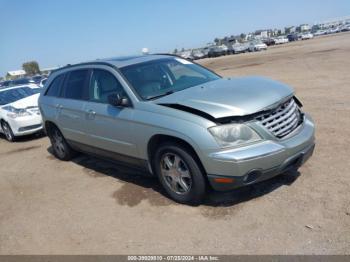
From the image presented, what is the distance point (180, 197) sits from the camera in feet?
14.7

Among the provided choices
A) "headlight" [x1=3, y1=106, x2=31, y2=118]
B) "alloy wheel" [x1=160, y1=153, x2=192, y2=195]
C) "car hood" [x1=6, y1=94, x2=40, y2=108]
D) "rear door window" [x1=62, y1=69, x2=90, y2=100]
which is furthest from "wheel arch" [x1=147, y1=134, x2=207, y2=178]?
"car hood" [x1=6, y1=94, x2=40, y2=108]

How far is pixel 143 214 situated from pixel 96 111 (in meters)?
1.80

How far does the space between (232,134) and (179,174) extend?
0.92 meters

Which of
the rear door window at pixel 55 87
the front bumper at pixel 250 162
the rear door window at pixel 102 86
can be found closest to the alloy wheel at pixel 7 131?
the rear door window at pixel 55 87

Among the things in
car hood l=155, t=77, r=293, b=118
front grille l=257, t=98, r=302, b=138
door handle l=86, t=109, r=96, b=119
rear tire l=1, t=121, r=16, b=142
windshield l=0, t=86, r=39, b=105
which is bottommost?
rear tire l=1, t=121, r=16, b=142

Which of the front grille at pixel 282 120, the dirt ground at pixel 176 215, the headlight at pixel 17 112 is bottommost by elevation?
the dirt ground at pixel 176 215

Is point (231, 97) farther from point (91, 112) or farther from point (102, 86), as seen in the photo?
point (91, 112)

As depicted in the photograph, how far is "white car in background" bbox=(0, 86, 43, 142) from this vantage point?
9.82 meters

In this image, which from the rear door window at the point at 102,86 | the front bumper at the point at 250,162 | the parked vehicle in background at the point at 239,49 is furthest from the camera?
the parked vehicle in background at the point at 239,49

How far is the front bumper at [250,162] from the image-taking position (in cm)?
378

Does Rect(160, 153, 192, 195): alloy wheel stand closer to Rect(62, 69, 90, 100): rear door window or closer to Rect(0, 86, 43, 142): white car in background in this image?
Rect(62, 69, 90, 100): rear door window

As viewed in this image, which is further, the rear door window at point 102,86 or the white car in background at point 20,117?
the white car in background at point 20,117

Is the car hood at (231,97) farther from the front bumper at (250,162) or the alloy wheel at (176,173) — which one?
the alloy wheel at (176,173)

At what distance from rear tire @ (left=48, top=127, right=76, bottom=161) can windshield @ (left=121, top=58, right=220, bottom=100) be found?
2.59 meters
